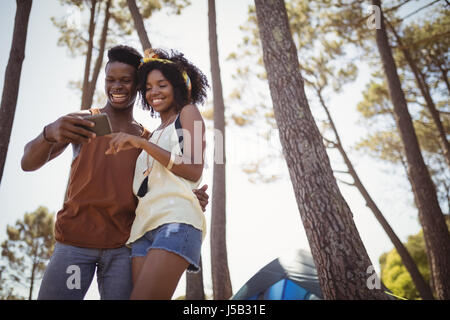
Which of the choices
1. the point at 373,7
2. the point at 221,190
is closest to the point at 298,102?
the point at 221,190

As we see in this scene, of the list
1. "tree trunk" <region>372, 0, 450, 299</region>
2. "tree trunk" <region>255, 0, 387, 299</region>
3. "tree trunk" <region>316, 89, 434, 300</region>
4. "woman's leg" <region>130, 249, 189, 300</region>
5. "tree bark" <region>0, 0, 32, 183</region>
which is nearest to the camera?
"woman's leg" <region>130, 249, 189, 300</region>

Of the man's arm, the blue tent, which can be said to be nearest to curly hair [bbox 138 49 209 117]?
the man's arm

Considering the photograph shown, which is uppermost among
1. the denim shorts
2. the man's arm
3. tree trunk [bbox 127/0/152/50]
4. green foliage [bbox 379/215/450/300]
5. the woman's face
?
tree trunk [bbox 127/0/152/50]

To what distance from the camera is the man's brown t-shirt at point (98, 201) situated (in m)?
1.54

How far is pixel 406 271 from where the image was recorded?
1198cm

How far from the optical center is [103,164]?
1688mm

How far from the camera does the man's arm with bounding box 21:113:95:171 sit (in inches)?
57.1

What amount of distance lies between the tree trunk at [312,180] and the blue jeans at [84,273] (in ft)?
4.92

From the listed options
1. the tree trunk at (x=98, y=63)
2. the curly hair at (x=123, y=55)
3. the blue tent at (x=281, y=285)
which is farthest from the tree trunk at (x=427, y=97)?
the curly hair at (x=123, y=55)

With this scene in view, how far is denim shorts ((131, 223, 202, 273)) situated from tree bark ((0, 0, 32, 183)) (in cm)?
348

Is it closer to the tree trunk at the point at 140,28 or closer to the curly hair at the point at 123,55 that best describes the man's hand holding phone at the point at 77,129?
the curly hair at the point at 123,55

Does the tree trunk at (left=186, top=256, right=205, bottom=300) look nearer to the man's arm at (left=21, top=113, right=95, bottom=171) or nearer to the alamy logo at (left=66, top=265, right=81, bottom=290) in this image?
the alamy logo at (left=66, top=265, right=81, bottom=290)

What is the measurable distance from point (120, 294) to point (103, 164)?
66 centimetres
